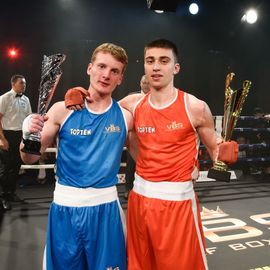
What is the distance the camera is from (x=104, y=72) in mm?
1583

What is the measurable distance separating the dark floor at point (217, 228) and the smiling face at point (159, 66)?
1528 millimetres

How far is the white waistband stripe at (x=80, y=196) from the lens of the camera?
1498 millimetres

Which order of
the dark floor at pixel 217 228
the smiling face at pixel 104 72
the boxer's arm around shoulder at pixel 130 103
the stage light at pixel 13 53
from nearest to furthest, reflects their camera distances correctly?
the smiling face at pixel 104 72 < the boxer's arm around shoulder at pixel 130 103 < the dark floor at pixel 217 228 < the stage light at pixel 13 53

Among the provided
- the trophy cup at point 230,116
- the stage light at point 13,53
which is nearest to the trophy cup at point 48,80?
the trophy cup at point 230,116

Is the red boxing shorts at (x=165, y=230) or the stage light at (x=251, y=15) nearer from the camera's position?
the red boxing shorts at (x=165, y=230)

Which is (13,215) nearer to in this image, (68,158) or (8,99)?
(8,99)

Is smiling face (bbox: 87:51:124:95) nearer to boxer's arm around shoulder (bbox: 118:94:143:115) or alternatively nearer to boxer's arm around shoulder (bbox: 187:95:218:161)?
boxer's arm around shoulder (bbox: 118:94:143:115)

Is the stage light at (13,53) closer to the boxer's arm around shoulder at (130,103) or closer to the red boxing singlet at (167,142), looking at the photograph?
the boxer's arm around shoulder at (130,103)

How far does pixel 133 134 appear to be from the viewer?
6.16 feet

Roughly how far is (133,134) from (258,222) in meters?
2.38

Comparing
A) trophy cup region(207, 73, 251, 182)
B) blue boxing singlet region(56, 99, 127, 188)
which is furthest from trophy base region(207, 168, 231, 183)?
blue boxing singlet region(56, 99, 127, 188)

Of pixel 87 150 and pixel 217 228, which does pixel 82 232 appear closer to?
pixel 87 150

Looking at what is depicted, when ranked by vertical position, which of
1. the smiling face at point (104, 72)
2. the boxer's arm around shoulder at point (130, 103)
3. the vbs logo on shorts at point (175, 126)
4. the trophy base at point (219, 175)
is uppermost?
the smiling face at point (104, 72)

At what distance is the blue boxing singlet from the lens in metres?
1.52
